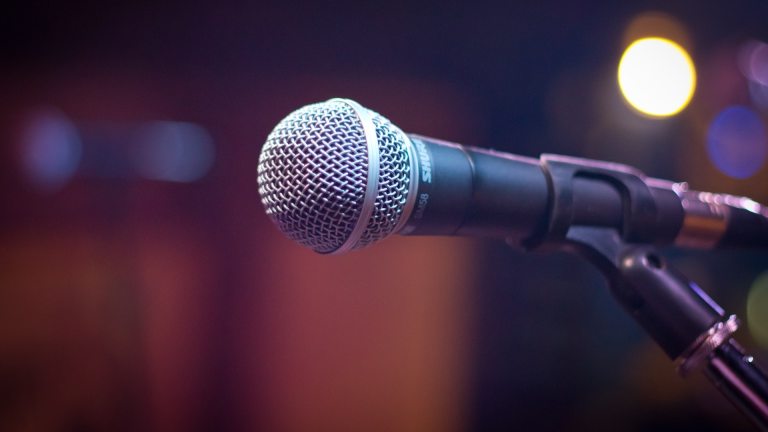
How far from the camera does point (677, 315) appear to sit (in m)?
0.71

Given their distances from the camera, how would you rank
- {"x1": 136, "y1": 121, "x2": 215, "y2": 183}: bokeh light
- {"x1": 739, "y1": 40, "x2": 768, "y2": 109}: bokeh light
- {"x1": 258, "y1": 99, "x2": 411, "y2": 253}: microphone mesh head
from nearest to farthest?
{"x1": 258, "y1": 99, "x2": 411, "y2": 253}: microphone mesh head → {"x1": 739, "y1": 40, "x2": 768, "y2": 109}: bokeh light → {"x1": 136, "y1": 121, "x2": 215, "y2": 183}: bokeh light

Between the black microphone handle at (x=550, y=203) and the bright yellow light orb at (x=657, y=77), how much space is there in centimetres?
205

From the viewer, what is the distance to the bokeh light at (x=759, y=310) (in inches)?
106

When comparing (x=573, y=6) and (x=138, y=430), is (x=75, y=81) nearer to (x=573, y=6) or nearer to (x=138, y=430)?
(x=138, y=430)

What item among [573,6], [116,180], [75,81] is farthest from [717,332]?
[75,81]

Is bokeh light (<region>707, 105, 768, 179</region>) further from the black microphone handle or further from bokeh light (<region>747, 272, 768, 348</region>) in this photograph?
the black microphone handle

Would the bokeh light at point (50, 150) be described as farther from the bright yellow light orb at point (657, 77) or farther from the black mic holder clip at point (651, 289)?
the bright yellow light orb at point (657, 77)

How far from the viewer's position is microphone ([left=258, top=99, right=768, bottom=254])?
542 mm

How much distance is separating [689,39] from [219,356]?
3152 mm

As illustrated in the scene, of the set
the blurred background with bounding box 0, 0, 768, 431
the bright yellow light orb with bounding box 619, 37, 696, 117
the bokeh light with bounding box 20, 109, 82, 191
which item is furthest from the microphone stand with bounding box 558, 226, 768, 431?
the bokeh light with bounding box 20, 109, 82, 191

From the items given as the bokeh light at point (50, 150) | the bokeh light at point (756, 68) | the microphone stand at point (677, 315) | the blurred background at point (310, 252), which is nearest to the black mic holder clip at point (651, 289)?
the microphone stand at point (677, 315)

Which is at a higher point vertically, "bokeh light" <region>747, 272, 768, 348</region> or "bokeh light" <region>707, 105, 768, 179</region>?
"bokeh light" <region>707, 105, 768, 179</region>

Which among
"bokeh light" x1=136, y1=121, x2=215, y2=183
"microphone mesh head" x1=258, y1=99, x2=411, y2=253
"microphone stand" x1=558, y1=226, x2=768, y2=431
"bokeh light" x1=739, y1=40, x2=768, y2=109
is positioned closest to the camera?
"microphone mesh head" x1=258, y1=99, x2=411, y2=253

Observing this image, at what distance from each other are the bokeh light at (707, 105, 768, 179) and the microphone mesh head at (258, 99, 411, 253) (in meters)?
2.93
